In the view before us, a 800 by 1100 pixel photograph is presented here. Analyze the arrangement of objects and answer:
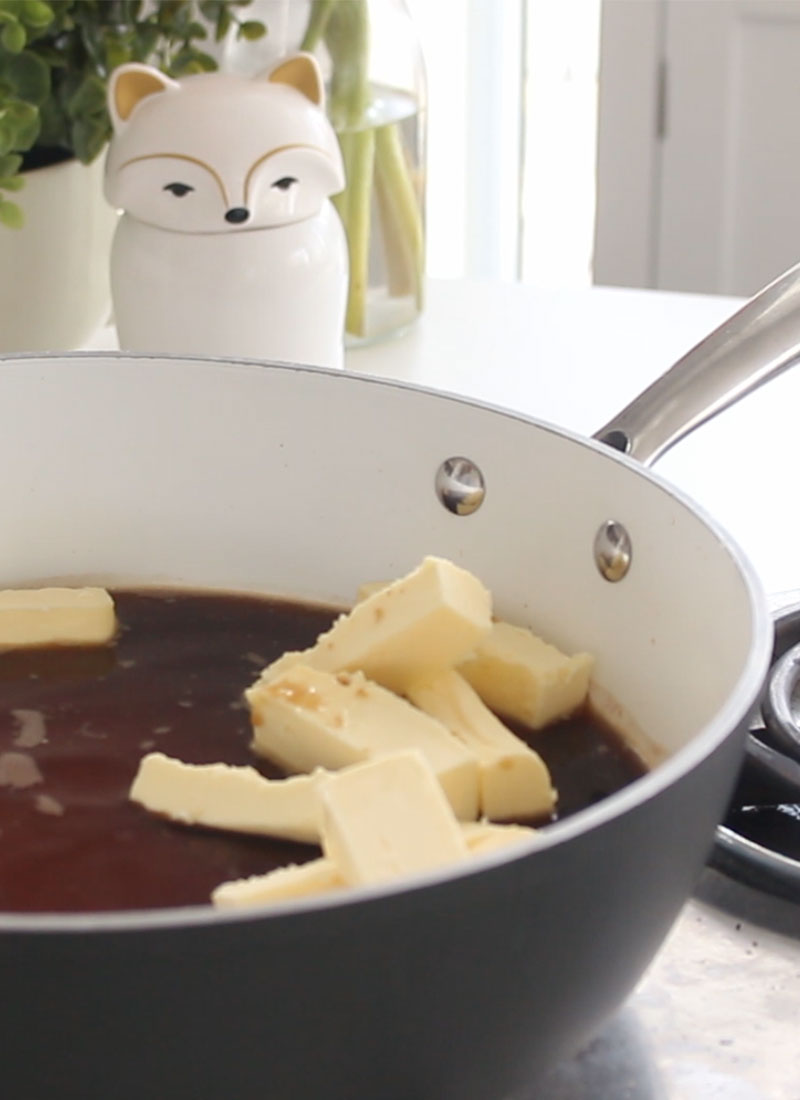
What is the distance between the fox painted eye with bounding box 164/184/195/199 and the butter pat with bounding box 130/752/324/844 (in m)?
0.45

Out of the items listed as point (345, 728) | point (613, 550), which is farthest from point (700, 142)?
point (345, 728)

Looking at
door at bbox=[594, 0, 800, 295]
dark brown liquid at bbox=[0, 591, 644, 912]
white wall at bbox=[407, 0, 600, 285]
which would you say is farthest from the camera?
white wall at bbox=[407, 0, 600, 285]

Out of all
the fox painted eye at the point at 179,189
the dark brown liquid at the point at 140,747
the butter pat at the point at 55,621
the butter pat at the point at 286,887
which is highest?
the fox painted eye at the point at 179,189

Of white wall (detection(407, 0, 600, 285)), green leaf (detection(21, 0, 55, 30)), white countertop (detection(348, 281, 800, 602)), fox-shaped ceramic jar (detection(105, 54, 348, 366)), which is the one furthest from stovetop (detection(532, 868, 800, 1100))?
white wall (detection(407, 0, 600, 285))

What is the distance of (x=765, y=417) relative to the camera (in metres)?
1.09

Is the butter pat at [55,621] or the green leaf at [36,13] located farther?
the green leaf at [36,13]

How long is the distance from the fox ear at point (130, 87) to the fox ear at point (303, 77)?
6 centimetres

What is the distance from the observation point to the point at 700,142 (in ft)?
7.46

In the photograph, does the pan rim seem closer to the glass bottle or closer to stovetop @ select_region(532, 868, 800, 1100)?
stovetop @ select_region(532, 868, 800, 1100)

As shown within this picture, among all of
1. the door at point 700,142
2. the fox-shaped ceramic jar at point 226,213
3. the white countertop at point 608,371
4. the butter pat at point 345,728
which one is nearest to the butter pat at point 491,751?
the butter pat at point 345,728

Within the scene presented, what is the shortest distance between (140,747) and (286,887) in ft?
0.67

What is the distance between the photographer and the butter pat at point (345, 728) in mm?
578

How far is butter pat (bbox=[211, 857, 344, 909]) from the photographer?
45 cm

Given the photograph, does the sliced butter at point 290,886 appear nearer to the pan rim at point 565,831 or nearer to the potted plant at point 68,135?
the pan rim at point 565,831
